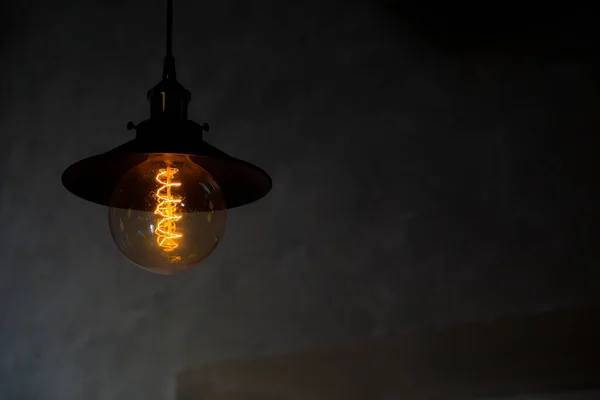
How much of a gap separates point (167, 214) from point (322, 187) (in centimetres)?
65

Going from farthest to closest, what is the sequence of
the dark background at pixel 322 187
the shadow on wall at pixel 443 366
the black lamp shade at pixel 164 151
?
the dark background at pixel 322 187, the shadow on wall at pixel 443 366, the black lamp shade at pixel 164 151

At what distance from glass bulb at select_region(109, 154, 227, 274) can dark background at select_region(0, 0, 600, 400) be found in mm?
575

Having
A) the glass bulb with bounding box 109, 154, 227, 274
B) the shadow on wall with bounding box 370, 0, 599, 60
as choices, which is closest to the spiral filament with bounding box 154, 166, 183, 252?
the glass bulb with bounding box 109, 154, 227, 274

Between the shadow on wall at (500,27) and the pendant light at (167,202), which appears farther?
the shadow on wall at (500,27)

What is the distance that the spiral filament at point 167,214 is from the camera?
946 mm

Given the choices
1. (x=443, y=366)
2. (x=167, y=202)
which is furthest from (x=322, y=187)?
(x=167, y=202)

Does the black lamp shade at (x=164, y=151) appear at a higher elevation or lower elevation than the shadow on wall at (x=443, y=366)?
higher

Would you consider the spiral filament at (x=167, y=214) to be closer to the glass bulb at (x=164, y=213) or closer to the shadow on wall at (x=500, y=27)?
the glass bulb at (x=164, y=213)

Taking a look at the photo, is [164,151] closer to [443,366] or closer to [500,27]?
[443,366]

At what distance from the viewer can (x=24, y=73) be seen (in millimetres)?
2199

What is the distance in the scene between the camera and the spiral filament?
946mm

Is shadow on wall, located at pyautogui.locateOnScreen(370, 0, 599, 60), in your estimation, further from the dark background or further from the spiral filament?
the spiral filament

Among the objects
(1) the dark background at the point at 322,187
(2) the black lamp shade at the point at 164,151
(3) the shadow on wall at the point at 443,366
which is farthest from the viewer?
(1) the dark background at the point at 322,187

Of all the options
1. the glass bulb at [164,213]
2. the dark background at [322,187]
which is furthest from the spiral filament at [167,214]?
the dark background at [322,187]
